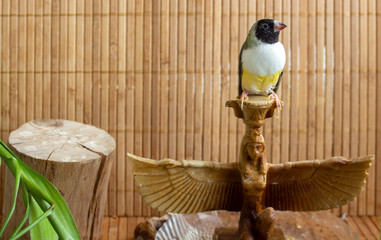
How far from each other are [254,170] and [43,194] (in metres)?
0.84

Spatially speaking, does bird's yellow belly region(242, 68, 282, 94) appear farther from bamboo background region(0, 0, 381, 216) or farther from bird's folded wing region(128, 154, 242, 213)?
bamboo background region(0, 0, 381, 216)

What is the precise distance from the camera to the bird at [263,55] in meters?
1.43

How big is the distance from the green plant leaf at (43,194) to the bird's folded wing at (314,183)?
842 millimetres

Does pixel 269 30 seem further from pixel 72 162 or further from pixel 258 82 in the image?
pixel 72 162

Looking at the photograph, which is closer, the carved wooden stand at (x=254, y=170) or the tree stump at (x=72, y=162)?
the carved wooden stand at (x=254, y=170)

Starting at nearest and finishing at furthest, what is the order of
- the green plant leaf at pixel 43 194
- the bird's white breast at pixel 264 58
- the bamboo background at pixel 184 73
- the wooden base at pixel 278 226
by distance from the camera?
the green plant leaf at pixel 43 194, the bird's white breast at pixel 264 58, the wooden base at pixel 278 226, the bamboo background at pixel 184 73

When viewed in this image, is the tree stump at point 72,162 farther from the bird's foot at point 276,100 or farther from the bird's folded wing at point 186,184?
the bird's foot at point 276,100

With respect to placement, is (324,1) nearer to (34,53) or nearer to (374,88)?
(374,88)

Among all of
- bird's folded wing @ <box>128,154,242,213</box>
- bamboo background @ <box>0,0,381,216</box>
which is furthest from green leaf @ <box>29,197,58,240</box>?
bamboo background @ <box>0,0,381,216</box>

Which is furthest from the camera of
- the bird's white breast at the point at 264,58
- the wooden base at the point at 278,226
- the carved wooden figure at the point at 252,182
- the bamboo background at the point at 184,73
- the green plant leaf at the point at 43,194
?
the bamboo background at the point at 184,73

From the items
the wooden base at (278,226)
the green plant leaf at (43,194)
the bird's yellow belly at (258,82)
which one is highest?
the bird's yellow belly at (258,82)

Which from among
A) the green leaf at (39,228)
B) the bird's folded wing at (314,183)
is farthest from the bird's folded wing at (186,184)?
the green leaf at (39,228)

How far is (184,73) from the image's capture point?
2037 mm

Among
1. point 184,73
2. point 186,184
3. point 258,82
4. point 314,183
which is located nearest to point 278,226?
point 314,183
